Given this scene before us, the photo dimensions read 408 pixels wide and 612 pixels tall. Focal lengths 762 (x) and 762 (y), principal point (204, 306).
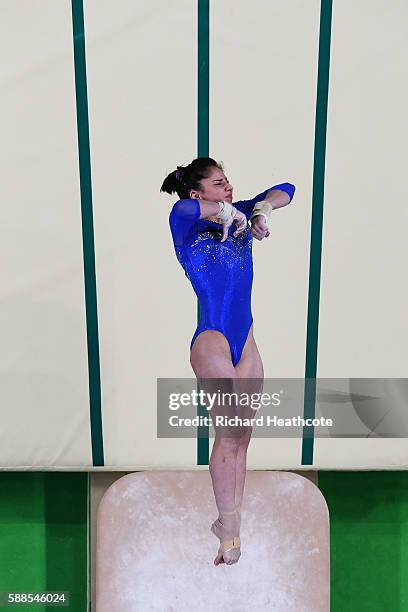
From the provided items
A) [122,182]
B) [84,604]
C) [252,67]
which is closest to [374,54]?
[252,67]

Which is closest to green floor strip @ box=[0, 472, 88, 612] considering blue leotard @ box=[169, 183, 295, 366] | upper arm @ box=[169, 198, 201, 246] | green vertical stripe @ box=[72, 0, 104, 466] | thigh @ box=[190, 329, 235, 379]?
green vertical stripe @ box=[72, 0, 104, 466]

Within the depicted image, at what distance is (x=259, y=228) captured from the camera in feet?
6.56

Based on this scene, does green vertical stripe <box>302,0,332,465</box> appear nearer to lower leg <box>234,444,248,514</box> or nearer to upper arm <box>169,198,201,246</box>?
lower leg <box>234,444,248,514</box>

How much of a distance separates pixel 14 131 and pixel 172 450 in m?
0.95

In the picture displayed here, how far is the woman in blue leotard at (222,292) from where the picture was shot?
74.0 inches

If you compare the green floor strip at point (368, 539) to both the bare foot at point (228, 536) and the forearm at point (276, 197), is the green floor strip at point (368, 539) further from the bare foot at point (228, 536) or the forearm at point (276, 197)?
the forearm at point (276, 197)

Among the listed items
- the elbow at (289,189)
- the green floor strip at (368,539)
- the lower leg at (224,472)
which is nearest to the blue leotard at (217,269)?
the elbow at (289,189)

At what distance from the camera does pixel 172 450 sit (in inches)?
81.8

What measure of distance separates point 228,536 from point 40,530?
0.61 meters

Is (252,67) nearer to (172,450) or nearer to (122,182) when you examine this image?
(122,182)

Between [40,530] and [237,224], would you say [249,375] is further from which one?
[40,530]

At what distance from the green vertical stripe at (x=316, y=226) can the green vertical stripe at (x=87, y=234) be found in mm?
568

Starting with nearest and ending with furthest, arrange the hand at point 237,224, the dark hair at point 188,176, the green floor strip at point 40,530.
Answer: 1. the hand at point 237,224
2. the dark hair at point 188,176
3. the green floor strip at point 40,530

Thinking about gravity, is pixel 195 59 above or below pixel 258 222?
above
